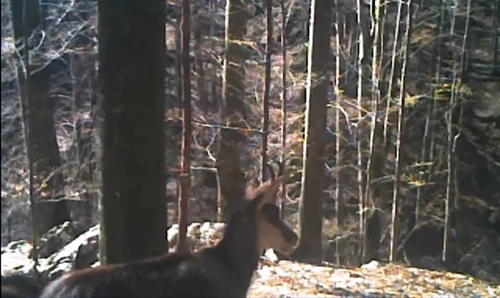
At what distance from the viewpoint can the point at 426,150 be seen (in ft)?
25.4

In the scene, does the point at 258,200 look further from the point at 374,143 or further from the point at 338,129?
the point at 374,143

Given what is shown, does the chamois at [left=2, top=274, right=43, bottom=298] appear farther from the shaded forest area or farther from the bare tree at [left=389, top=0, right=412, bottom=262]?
the bare tree at [left=389, top=0, right=412, bottom=262]

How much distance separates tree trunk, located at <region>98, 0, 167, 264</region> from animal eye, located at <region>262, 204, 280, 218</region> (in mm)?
425

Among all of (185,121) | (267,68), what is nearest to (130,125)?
(185,121)

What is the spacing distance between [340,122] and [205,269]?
486 centimetres

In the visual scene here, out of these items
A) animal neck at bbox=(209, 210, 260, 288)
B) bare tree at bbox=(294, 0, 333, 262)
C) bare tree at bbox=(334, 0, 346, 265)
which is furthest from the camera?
bare tree at bbox=(334, 0, 346, 265)

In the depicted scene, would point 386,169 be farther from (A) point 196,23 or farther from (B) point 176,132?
(B) point 176,132

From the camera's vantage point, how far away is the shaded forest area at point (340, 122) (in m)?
3.84

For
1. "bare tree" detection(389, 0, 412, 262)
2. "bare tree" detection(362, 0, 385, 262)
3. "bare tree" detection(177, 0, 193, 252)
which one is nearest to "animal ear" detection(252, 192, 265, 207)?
"bare tree" detection(177, 0, 193, 252)

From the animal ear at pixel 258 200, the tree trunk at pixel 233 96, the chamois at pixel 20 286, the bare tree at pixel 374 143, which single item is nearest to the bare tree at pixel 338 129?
the bare tree at pixel 374 143

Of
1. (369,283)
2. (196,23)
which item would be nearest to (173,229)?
(369,283)

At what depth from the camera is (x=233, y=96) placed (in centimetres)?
522

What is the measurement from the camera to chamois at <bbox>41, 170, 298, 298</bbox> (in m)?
2.00

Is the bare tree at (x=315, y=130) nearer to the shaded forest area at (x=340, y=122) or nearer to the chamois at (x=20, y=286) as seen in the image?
the shaded forest area at (x=340, y=122)
